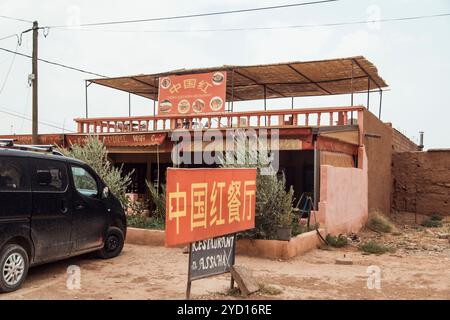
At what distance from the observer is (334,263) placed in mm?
8594

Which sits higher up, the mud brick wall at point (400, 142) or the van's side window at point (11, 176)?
the mud brick wall at point (400, 142)

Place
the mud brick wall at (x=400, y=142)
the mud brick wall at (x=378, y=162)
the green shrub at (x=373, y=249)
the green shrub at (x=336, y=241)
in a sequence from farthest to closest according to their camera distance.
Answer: the mud brick wall at (x=400, y=142), the mud brick wall at (x=378, y=162), the green shrub at (x=336, y=241), the green shrub at (x=373, y=249)

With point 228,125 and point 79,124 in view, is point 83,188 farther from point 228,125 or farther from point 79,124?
point 79,124

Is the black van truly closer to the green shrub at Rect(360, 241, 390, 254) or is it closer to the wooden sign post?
the wooden sign post

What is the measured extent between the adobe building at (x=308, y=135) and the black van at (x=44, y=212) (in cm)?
365

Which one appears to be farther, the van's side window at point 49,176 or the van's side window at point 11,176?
the van's side window at point 49,176

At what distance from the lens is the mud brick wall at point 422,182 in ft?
55.8

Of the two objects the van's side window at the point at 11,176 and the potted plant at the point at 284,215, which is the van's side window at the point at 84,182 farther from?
the potted plant at the point at 284,215

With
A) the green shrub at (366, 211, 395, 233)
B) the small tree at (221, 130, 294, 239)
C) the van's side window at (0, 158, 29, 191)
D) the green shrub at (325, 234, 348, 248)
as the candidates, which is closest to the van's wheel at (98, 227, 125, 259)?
the van's side window at (0, 158, 29, 191)

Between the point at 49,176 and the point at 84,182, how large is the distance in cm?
139

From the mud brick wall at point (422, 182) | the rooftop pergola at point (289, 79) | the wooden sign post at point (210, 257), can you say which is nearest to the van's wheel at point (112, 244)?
the wooden sign post at point (210, 257)

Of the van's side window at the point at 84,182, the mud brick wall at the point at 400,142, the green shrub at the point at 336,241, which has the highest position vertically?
the mud brick wall at the point at 400,142

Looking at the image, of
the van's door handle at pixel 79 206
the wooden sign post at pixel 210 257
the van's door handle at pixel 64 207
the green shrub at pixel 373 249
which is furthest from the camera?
the green shrub at pixel 373 249
